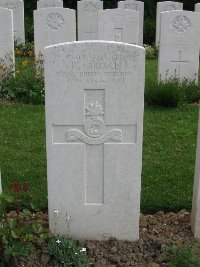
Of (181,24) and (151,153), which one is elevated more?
(181,24)

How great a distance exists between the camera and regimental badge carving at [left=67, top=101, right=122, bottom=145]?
360 centimetres

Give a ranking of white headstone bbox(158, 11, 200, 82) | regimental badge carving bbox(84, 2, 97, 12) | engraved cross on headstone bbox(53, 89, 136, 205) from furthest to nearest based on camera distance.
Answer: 1. regimental badge carving bbox(84, 2, 97, 12)
2. white headstone bbox(158, 11, 200, 82)
3. engraved cross on headstone bbox(53, 89, 136, 205)

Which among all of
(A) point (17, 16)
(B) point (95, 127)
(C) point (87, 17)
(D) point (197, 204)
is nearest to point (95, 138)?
(B) point (95, 127)

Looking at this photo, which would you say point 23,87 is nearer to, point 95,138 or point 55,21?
point 55,21

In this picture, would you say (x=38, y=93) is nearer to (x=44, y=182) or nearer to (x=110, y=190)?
(x=44, y=182)

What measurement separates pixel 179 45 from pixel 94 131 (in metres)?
5.57

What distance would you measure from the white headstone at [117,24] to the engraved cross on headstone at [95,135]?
19.0 feet

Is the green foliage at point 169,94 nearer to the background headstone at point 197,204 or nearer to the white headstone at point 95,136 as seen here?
the background headstone at point 197,204

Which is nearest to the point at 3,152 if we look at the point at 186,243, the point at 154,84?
the point at 186,243

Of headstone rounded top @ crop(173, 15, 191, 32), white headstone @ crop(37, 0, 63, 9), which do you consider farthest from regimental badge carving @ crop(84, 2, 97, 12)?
headstone rounded top @ crop(173, 15, 191, 32)

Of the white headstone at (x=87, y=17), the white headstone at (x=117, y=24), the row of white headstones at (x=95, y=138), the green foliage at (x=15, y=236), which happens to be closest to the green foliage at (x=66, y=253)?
the green foliage at (x=15, y=236)

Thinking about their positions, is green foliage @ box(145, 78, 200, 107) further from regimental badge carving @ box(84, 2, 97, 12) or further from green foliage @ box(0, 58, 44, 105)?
regimental badge carving @ box(84, 2, 97, 12)

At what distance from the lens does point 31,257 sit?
11.8ft

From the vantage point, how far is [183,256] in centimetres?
344
